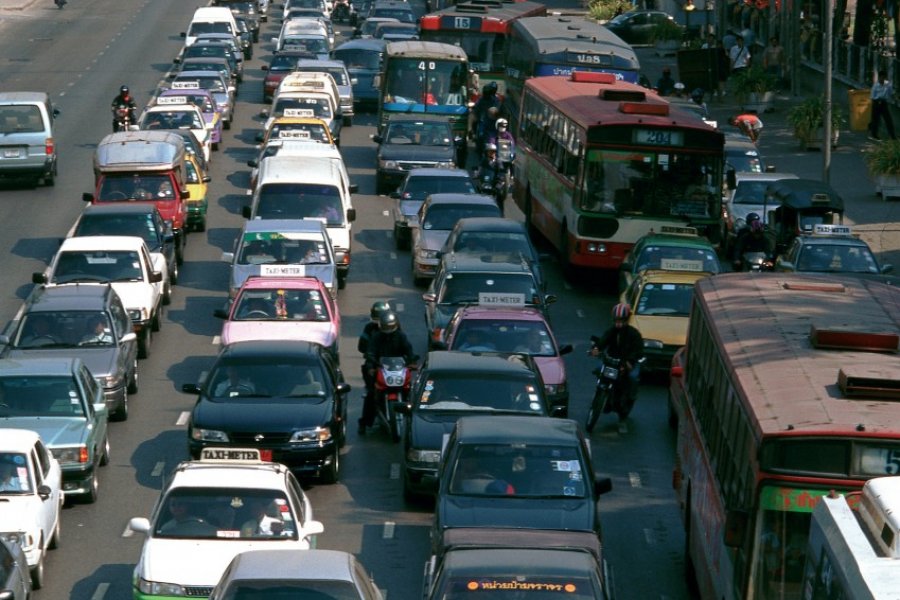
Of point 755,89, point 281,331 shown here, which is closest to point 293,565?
point 281,331

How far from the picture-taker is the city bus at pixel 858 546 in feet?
30.5

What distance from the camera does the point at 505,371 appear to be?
2114cm

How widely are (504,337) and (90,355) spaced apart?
5.16 metres

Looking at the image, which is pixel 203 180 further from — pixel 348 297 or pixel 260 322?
pixel 260 322

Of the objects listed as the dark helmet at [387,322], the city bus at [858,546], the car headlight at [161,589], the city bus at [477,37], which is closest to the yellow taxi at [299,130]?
the city bus at [477,37]

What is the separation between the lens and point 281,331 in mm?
26031

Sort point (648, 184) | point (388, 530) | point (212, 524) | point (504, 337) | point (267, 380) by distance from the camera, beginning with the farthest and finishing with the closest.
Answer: point (648, 184)
point (504, 337)
point (267, 380)
point (388, 530)
point (212, 524)

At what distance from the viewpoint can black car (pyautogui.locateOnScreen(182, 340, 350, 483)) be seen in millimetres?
20906

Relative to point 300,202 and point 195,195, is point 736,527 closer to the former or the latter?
point 300,202

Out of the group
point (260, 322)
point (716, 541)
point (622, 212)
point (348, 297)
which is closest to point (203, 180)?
point (348, 297)

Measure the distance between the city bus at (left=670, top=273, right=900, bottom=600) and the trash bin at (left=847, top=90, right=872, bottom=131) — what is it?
30.2 meters

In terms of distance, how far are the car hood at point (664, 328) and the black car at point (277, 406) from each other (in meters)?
5.49

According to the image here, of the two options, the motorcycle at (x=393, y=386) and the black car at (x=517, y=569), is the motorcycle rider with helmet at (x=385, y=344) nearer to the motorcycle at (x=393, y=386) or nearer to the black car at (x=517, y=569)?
the motorcycle at (x=393, y=386)

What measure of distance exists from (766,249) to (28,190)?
17.5 meters
